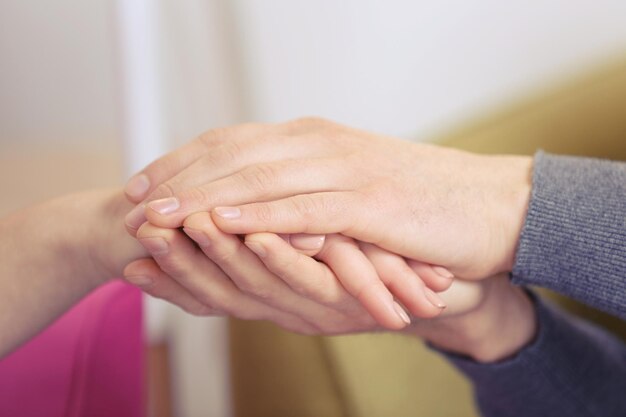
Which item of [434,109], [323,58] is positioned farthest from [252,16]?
[434,109]

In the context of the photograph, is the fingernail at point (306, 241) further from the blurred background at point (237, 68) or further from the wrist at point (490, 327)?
the blurred background at point (237, 68)

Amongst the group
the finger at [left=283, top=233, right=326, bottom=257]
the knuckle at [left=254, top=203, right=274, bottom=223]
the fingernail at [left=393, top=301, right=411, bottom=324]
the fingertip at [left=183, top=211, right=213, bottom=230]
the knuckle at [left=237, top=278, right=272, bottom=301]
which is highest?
the fingertip at [left=183, top=211, right=213, bottom=230]

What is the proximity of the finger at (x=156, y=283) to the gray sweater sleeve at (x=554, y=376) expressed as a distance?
1.06 ft

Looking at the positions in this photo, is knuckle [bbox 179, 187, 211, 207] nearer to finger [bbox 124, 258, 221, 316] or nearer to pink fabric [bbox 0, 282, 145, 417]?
finger [bbox 124, 258, 221, 316]

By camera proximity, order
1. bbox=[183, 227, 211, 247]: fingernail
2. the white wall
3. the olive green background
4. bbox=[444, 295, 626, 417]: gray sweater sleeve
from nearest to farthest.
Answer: bbox=[183, 227, 211, 247]: fingernail, bbox=[444, 295, 626, 417]: gray sweater sleeve, the olive green background, the white wall

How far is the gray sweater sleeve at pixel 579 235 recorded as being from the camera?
0.60 meters

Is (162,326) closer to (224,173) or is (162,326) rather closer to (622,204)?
(224,173)

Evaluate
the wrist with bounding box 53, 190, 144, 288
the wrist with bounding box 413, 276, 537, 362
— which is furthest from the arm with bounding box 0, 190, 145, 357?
the wrist with bounding box 413, 276, 537, 362

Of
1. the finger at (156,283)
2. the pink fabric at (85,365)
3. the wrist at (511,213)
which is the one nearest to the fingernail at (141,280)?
the finger at (156,283)

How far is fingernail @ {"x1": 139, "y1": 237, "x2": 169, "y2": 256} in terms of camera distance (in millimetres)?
525

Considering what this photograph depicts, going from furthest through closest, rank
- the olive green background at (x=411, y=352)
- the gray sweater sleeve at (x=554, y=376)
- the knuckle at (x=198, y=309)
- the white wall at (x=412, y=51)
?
the white wall at (x=412, y=51)
the olive green background at (x=411, y=352)
the gray sweater sleeve at (x=554, y=376)
the knuckle at (x=198, y=309)

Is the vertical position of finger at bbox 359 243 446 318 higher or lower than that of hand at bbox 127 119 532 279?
lower

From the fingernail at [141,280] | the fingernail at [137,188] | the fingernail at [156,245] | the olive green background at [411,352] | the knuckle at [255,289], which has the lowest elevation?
the olive green background at [411,352]

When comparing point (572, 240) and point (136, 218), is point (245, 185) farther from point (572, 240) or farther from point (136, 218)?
point (572, 240)
